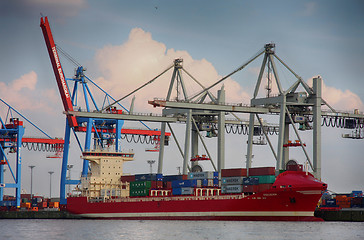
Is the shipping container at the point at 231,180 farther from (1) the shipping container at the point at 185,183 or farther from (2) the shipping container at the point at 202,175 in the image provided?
(1) the shipping container at the point at 185,183

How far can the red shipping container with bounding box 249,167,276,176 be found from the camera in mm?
62250

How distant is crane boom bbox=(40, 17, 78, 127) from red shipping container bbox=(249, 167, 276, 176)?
23.6 meters

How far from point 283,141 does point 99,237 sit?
2807 cm

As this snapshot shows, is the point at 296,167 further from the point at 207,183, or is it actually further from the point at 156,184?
the point at 156,184

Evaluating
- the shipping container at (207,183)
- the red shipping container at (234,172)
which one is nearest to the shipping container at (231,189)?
the red shipping container at (234,172)

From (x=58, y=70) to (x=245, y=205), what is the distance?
28791 millimetres

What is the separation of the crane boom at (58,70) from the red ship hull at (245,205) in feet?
41.1

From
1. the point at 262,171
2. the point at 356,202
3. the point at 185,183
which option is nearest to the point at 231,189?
the point at 262,171

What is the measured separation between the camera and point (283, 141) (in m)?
71.4

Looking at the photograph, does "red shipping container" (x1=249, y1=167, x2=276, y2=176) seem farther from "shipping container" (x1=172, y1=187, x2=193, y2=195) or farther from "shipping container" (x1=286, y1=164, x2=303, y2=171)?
"shipping container" (x1=172, y1=187, x2=193, y2=195)

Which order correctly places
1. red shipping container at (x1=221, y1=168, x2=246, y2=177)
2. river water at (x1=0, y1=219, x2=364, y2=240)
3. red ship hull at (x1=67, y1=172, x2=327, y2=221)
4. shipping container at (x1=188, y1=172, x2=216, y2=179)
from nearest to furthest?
river water at (x1=0, y1=219, x2=364, y2=240) < red ship hull at (x1=67, y1=172, x2=327, y2=221) < red shipping container at (x1=221, y1=168, x2=246, y2=177) < shipping container at (x1=188, y1=172, x2=216, y2=179)

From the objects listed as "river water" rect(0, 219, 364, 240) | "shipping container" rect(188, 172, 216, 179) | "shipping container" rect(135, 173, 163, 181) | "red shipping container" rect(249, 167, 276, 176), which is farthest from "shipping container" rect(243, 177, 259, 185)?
"shipping container" rect(135, 173, 163, 181)

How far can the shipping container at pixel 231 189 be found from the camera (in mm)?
62906

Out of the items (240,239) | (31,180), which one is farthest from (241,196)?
(31,180)
